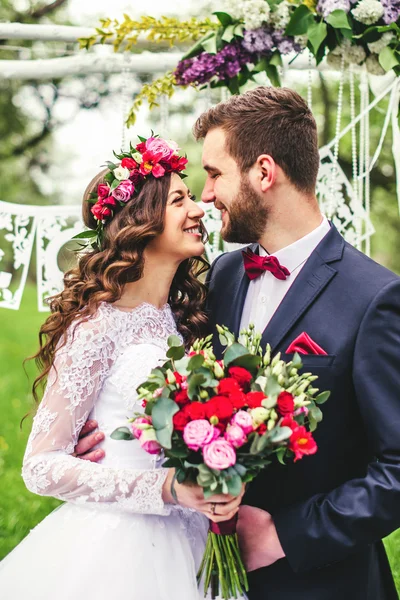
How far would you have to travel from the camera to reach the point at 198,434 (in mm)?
2008

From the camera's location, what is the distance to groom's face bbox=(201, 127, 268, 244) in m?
2.80

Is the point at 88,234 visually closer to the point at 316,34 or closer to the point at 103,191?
the point at 103,191

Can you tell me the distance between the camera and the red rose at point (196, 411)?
2055mm

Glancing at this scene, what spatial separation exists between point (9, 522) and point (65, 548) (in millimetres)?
2708

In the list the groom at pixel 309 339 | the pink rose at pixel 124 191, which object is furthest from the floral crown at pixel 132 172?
the groom at pixel 309 339

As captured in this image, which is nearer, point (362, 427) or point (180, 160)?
point (362, 427)

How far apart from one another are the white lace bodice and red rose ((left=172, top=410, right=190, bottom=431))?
56 centimetres

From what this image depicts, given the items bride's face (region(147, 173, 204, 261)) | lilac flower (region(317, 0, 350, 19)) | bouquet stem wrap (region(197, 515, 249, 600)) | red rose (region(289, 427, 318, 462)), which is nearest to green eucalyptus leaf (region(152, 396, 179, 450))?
red rose (region(289, 427, 318, 462))

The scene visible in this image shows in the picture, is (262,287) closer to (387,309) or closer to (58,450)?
(387,309)

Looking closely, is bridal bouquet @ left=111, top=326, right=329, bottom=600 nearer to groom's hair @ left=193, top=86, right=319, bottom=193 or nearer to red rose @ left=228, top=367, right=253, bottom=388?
red rose @ left=228, top=367, right=253, bottom=388

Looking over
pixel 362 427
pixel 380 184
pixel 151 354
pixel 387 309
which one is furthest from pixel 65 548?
pixel 380 184

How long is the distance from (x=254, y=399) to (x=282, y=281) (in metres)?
0.85

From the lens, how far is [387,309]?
2420mm

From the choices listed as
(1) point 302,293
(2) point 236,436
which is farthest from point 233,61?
(2) point 236,436
